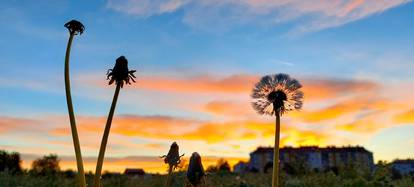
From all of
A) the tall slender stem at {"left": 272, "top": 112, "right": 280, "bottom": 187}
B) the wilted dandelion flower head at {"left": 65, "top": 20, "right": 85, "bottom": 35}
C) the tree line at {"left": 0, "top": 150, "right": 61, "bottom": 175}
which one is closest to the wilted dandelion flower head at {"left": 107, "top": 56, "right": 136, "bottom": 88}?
the wilted dandelion flower head at {"left": 65, "top": 20, "right": 85, "bottom": 35}

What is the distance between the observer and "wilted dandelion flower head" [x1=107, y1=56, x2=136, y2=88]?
9.16 ft

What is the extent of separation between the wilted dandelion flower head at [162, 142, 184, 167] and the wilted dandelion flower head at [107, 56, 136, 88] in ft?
3.19

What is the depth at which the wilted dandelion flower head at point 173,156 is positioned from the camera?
145 inches

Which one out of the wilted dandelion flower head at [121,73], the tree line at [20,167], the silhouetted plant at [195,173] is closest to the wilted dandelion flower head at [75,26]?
the wilted dandelion flower head at [121,73]

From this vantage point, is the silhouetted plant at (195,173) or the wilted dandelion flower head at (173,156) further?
the wilted dandelion flower head at (173,156)

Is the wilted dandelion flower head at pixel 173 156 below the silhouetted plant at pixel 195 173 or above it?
above

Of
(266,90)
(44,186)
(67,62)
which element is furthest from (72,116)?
(44,186)

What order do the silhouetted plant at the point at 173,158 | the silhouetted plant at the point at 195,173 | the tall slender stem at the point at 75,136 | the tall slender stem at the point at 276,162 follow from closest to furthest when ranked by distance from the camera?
the tall slender stem at the point at 75,136
the tall slender stem at the point at 276,162
the silhouetted plant at the point at 195,173
the silhouetted plant at the point at 173,158

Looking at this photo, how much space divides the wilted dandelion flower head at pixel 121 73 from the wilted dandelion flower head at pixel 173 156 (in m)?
0.97

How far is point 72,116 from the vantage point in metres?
2.07

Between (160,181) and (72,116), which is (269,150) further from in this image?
(72,116)

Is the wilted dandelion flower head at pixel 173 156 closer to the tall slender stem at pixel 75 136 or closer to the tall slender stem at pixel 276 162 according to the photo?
the tall slender stem at pixel 276 162

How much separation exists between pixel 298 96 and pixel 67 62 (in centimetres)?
264

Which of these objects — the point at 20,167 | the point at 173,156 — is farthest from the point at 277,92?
the point at 20,167
